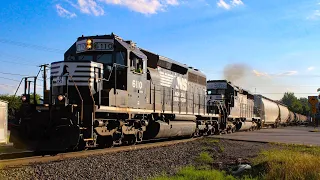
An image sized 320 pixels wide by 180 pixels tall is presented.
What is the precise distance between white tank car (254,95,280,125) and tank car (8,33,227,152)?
820 inches

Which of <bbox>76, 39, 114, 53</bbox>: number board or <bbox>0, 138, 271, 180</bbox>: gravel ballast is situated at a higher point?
<bbox>76, 39, 114, 53</bbox>: number board

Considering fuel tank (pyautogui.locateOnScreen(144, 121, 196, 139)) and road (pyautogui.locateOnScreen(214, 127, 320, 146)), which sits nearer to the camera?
fuel tank (pyautogui.locateOnScreen(144, 121, 196, 139))

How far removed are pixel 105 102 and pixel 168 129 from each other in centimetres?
425

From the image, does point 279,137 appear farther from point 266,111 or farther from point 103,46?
point 266,111

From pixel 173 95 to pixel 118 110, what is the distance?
5.33 metres

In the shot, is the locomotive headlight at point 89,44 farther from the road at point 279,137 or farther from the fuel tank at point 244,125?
the fuel tank at point 244,125

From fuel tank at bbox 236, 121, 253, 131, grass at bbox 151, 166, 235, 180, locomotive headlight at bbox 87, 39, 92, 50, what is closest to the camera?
grass at bbox 151, 166, 235, 180

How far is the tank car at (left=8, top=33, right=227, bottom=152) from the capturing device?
30.2 feet

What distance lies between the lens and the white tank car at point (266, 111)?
34562 mm

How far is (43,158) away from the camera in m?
8.30

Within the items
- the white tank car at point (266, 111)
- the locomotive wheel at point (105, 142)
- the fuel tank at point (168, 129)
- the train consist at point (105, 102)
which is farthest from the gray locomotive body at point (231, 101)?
the locomotive wheel at point (105, 142)

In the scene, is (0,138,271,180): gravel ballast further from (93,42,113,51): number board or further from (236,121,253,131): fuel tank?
(236,121,253,131): fuel tank

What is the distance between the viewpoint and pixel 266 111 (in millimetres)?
36438

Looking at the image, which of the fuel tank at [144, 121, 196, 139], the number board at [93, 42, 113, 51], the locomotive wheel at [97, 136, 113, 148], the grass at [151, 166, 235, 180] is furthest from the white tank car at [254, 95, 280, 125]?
the grass at [151, 166, 235, 180]
